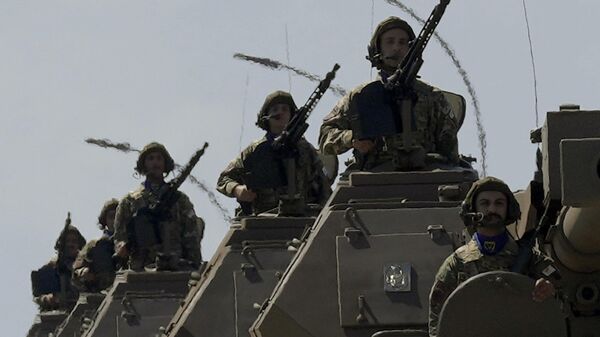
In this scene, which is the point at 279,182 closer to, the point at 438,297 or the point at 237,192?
the point at 237,192

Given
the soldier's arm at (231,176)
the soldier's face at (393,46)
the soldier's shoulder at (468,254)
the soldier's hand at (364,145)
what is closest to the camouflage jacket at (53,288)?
the soldier's arm at (231,176)

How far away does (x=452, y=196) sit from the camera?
825 inches

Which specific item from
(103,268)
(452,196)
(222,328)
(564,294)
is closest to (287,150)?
(222,328)

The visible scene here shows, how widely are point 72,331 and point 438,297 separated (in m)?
21.9

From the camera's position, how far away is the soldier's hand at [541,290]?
16.5m

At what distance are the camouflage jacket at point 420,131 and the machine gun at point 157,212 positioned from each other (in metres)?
9.99

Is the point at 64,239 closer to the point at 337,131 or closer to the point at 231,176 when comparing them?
the point at 231,176

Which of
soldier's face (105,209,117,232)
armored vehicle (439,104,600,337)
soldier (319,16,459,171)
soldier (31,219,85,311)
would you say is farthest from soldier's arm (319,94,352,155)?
soldier (31,219,85,311)

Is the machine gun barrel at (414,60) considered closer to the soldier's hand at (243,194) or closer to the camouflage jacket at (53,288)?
the soldier's hand at (243,194)

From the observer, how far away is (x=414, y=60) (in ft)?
72.8

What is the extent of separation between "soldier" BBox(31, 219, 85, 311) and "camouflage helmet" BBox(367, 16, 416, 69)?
22.0 metres

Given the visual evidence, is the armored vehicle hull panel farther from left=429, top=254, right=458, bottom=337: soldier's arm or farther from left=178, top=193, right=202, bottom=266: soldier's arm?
left=429, top=254, right=458, bottom=337: soldier's arm

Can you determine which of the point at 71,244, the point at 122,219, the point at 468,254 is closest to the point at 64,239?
the point at 71,244

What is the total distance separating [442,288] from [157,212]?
15.7 meters
